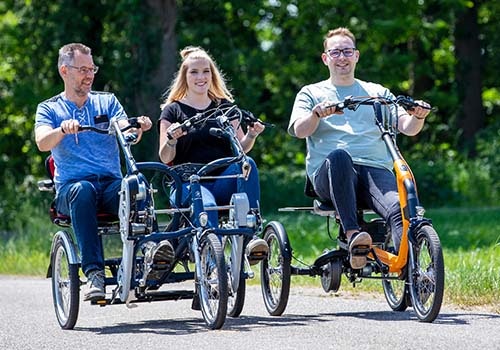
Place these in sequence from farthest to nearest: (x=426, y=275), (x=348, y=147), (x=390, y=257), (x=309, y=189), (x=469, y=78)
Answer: (x=469, y=78), (x=309, y=189), (x=348, y=147), (x=390, y=257), (x=426, y=275)

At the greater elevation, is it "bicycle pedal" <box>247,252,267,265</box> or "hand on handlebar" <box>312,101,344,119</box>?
"hand on handlebar" <box>312,101,344,119</box>

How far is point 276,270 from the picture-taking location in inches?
357

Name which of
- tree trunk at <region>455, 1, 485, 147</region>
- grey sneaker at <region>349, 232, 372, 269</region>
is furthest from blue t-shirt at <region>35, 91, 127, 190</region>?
tree trunk at <region>455, 1, 485, 147</region>

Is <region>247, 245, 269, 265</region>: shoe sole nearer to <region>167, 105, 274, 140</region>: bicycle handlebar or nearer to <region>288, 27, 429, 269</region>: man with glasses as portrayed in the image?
<region>288, 27, 429, 269</region>: man with glasses

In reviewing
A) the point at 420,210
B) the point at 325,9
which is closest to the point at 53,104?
the point at 420,210

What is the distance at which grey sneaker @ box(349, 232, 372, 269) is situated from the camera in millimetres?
8648

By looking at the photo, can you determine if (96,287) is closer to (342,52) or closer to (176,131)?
(176,131)

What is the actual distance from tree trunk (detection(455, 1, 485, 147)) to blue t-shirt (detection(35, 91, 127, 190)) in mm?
21565

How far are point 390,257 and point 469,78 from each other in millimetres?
22103

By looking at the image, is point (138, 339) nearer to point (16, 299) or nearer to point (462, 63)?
point (16, 299)

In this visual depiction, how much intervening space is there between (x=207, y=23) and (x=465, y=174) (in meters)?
5.80

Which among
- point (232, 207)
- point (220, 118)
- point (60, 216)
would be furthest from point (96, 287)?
point (220, 118)

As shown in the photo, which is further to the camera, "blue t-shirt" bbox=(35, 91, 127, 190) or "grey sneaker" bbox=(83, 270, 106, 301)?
"blue t-shirt" bbox=(35, 91, 127, 190)

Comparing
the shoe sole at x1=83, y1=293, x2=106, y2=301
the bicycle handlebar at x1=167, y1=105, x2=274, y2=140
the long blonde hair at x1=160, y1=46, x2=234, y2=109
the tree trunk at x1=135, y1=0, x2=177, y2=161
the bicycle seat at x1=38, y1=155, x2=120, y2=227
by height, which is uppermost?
the tree trunk at x1=135, y1=0, x2=177, y2=161
